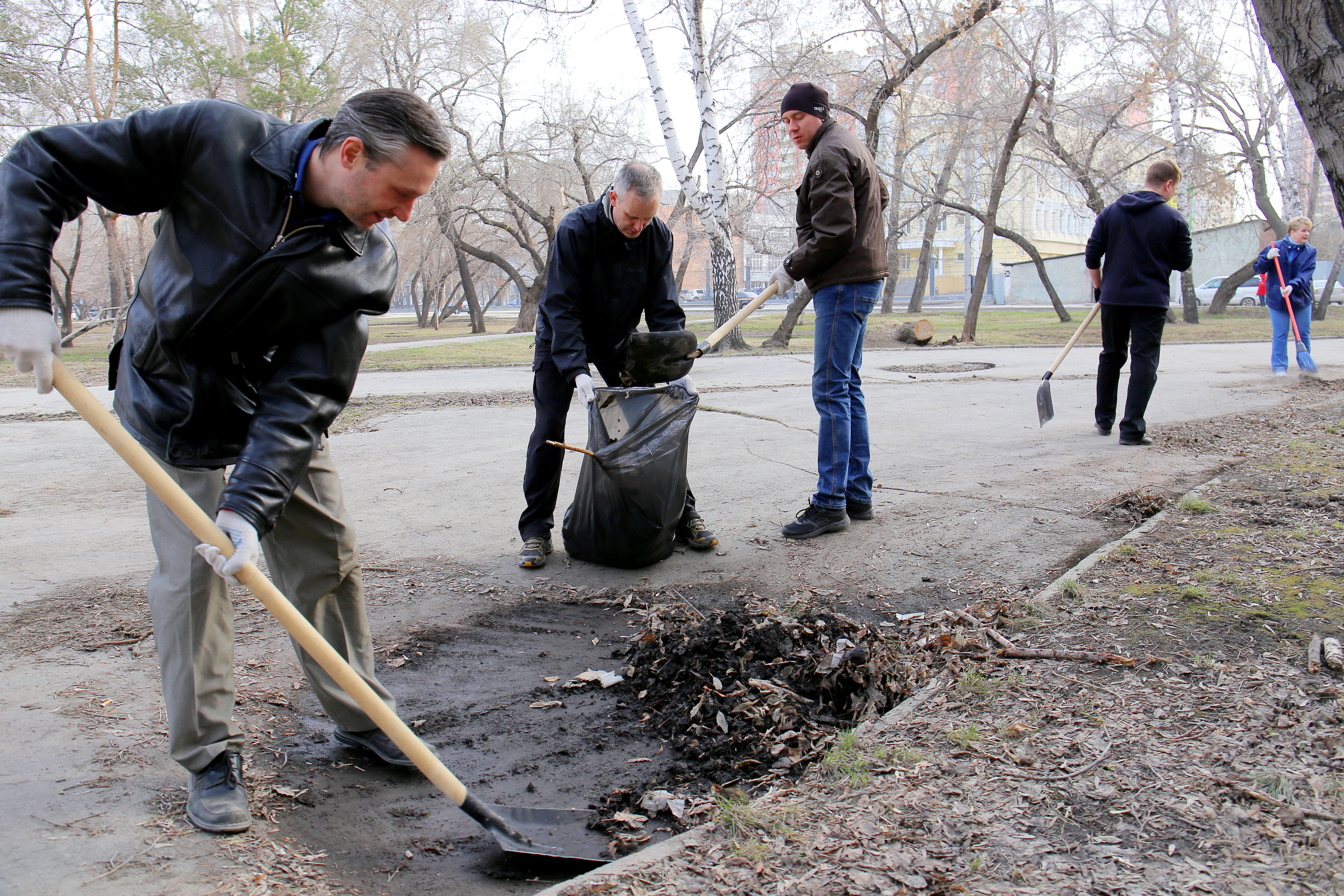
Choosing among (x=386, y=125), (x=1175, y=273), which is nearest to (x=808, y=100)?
(x=386, y=125)

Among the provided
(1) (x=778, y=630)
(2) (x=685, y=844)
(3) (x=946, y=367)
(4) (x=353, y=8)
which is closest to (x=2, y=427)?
(1) (x=778, y=630)

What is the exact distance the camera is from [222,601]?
2303 mm

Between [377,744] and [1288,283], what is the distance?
11206 millimetres

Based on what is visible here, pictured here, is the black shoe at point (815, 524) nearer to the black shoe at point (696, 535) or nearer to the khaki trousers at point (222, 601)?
the black shoe at point (696, 535)

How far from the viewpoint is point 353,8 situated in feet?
84.8

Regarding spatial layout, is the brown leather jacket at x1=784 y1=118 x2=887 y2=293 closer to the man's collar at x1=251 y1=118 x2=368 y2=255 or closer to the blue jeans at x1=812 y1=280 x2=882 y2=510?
the blue jeans at x1=812 y1=280 x2=882 y2=510

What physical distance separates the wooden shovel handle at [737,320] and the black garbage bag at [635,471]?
13.6 inches

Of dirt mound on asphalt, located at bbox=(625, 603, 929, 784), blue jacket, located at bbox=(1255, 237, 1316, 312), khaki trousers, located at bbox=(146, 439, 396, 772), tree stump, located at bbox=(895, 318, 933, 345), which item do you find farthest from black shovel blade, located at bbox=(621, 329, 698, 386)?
tree stump, located at bbox=(895, 318, 933, 345)

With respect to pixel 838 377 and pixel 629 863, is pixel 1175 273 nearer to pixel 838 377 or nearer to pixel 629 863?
pixel 838 377

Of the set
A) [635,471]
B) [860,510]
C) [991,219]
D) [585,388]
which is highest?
[991,219]

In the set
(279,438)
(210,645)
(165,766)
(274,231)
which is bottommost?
(165,766)

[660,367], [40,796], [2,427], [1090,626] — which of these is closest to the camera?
→ [40,796]

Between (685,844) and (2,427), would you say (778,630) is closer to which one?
(685,844)

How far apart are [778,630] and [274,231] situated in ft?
6.57
